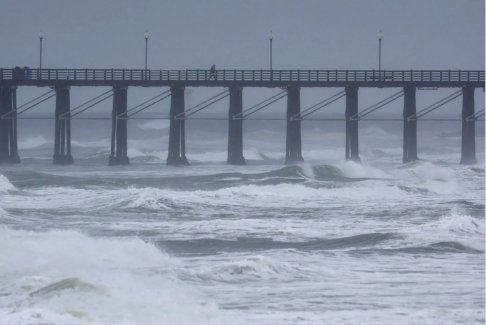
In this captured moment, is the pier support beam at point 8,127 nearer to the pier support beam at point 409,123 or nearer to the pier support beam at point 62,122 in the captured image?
the pier support beam at point 62,122

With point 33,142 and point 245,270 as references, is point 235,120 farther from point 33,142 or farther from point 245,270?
point 33,142

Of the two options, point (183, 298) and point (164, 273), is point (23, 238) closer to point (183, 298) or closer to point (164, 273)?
point (164, 273)

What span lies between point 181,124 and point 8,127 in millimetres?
6811

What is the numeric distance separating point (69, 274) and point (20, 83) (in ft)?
102

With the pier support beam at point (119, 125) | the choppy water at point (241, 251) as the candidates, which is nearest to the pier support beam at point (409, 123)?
the choppy water at point (241, 251)

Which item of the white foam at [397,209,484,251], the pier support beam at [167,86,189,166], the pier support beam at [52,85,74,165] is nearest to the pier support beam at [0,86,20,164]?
the pier support beam at [52,85,74,165]

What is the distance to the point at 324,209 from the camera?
26922 mm

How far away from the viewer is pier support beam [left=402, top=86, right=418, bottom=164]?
44656mm

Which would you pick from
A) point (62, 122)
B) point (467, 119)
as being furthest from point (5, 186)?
point (467, 119)

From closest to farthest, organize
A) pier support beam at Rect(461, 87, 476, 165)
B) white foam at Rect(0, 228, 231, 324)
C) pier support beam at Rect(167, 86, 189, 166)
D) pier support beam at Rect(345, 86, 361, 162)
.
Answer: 1. white foam at Rect(0, 228, 231, 324)
2. pier support beam at Rect(167, 86, 189, 166)
3. pier support beam at Rect(345, 86, 361, 162)
4. pier support beam at Rect(461, 87, 476, 165)

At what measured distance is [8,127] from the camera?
4497cm

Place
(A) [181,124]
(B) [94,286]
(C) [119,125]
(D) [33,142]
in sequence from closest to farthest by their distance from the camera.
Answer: (B) [94,286]
(C) [119,125]
(A) [181,124]
(D) [33,142]

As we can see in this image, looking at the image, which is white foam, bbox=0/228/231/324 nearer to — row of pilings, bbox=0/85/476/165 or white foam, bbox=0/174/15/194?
white foam, bbox=0/174/15/194

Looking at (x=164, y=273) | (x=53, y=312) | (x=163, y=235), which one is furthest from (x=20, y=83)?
(x=53, y=312)
